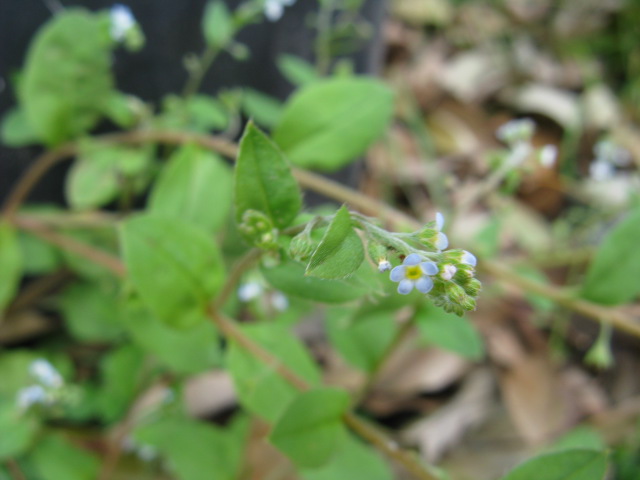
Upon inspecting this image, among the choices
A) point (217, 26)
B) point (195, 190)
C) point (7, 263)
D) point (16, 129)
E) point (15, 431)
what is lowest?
point (15, 431)

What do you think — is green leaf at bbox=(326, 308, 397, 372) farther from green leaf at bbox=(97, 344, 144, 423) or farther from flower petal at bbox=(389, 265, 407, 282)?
flower petal at bbox=(389, 265, 407, 282)

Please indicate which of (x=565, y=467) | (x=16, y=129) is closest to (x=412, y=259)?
(x=565, y=467)

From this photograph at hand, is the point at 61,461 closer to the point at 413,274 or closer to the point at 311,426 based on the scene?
the point at 311,426

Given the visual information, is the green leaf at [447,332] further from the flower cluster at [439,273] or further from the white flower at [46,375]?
the white flower at [46,375]

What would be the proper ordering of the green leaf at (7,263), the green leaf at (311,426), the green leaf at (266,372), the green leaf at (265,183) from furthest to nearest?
the green leaf at (7,263) < the green leaf at (266,372) < the green leaf at (311,426) < the green leaf at (265,183)

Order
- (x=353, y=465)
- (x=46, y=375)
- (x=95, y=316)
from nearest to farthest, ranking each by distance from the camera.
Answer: (x=353, y=465) → (x=46, y=375) → (x=95, y=316)

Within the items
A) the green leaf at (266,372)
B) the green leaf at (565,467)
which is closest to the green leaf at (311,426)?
the green leaf at (266,372)

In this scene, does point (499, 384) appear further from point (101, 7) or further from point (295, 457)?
point (101, 7)
